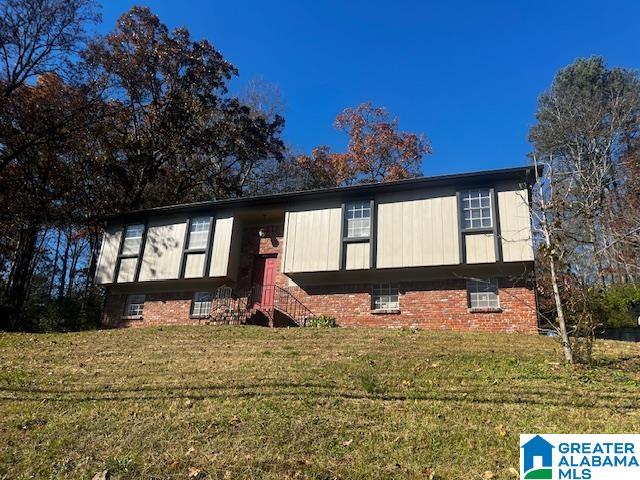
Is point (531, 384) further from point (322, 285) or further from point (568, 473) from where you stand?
point (322, 285)

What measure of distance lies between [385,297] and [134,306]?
1043cm

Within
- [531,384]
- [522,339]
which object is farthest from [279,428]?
[522,339]

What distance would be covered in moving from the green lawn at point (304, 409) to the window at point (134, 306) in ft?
28.6

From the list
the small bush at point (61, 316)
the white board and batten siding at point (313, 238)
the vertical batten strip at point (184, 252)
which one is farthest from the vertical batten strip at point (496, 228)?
the small bush at point (61, 316)

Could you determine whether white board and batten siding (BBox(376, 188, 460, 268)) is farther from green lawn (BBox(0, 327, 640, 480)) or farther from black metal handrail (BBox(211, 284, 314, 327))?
green lawn (BBox(0, 327, 640, 480))

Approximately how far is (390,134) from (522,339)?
2160 centimetres

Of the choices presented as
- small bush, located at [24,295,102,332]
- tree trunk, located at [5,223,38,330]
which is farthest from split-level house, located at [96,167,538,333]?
tree trunk, located at [5,223,38,330]

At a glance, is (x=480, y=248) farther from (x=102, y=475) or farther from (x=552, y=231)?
(x=102, y=475)

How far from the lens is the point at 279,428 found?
Answer: 6223 mm

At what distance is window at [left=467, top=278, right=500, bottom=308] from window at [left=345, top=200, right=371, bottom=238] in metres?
3.81

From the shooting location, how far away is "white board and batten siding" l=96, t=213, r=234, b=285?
18.4 meters

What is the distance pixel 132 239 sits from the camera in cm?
2019

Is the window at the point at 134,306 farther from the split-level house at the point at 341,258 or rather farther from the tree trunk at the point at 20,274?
the tree trunk at the point at 20,274

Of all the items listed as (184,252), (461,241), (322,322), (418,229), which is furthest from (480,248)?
(184,252)
